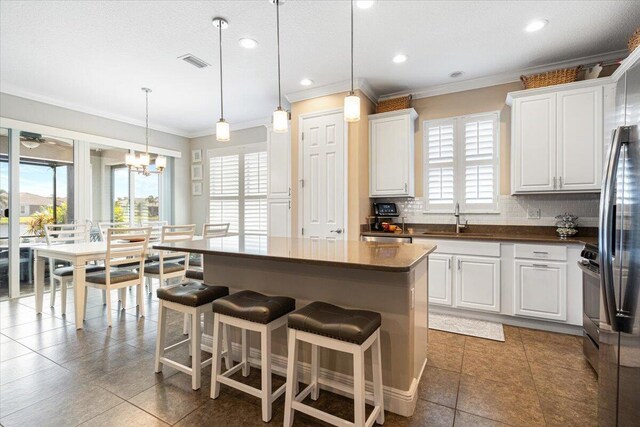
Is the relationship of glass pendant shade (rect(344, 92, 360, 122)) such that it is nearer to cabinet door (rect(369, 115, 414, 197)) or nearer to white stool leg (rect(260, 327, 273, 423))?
white stool leg (rect(260, 327, 273, 423))

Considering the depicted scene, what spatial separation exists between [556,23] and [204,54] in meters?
3.34

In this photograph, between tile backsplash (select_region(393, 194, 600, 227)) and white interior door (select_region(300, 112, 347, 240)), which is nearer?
tile backsplash (select_region(393, 194, 600, 227))

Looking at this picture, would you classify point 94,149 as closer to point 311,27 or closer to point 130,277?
point 130,277

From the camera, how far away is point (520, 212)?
373cm

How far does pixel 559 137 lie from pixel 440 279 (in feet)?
6.35

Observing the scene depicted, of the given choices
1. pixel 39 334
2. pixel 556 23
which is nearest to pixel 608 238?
pixel 556 23

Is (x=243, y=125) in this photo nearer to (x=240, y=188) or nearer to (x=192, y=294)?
(x=240, y=188)

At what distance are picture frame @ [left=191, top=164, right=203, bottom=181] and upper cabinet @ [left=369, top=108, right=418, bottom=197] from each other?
12.9 feet

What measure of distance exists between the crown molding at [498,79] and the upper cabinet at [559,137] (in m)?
0.39

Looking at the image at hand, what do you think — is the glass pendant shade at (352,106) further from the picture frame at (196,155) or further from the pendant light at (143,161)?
the picture frame at (196,155)

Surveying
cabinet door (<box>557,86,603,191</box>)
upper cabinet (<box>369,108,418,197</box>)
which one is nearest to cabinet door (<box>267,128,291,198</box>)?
upper cabinet (<box>369,108,418,197</box>)

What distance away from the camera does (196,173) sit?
6.59 metres

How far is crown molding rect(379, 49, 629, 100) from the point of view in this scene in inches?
129

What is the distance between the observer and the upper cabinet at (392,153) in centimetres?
398
